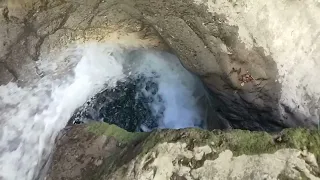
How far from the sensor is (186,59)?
8.61 feet

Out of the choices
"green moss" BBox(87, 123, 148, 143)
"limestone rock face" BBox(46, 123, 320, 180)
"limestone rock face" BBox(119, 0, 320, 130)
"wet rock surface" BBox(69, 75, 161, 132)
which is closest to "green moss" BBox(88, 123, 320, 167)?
"limestone rock face" BBox(46, 123, 320, 180)

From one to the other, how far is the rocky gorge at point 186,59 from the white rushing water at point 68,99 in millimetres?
43

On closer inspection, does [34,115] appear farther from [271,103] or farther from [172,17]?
[271,103]

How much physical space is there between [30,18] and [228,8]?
1.23 meters

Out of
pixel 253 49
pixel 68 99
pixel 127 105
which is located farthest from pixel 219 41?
pixel 68 99

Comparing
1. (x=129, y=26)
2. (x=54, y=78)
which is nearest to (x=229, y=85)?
(x=129, y=26)

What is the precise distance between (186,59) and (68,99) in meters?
0.86

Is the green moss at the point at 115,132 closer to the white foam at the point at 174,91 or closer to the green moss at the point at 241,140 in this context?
the green moss at the point at 241,140

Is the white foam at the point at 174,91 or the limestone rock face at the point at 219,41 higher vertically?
the limestone rock face at the point at 219,41

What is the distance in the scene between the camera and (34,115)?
263 cm

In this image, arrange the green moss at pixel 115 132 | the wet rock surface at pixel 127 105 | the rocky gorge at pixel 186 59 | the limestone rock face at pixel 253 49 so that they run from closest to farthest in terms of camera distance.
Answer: the rocky gorge at pixel 186 59 < the green moss at pixel 115 132 < the limestone rock face at pixel 253 49 < the wet rock surface at pixel 127 105

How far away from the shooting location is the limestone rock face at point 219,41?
2.38 m

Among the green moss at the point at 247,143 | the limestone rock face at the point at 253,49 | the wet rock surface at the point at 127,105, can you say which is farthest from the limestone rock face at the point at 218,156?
the wet rock surface at the point at 127,105

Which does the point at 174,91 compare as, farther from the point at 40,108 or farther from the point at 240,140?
the point at 240,140
